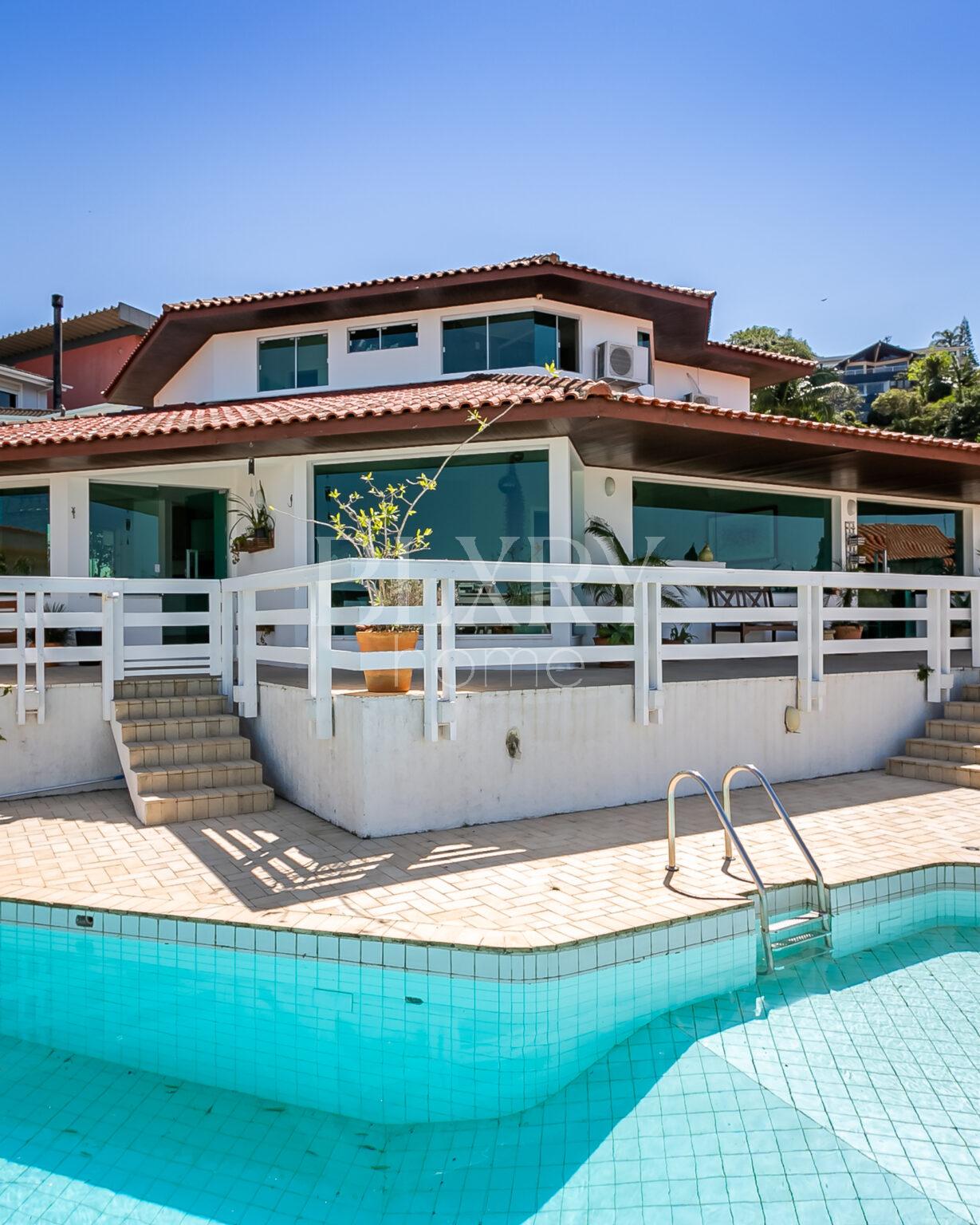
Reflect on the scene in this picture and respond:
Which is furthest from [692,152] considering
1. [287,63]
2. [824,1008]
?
[824,1008]

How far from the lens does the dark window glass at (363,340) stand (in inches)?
526

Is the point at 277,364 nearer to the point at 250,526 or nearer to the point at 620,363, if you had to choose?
the point at 250,526

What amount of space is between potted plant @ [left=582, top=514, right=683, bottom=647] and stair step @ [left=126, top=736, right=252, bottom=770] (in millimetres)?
4315

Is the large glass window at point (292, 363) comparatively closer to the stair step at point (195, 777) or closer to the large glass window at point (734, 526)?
the large glass window at point (734, 526)

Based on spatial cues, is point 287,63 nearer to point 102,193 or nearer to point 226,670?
point 102,193

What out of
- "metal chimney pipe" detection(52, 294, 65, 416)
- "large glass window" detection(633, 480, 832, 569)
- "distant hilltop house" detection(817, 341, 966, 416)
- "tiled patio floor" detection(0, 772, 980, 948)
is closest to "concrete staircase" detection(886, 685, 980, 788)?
"tiled patio floor" detection(0, 772, 980, 948)

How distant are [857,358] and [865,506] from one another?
6424 cm

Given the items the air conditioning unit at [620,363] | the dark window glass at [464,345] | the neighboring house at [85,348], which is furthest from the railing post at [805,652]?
the neighboring house at [85,348]

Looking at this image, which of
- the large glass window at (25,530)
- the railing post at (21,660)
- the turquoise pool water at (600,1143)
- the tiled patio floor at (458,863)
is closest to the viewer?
the turquoise pool water at (600,1143)

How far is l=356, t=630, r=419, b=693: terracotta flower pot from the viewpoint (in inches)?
258

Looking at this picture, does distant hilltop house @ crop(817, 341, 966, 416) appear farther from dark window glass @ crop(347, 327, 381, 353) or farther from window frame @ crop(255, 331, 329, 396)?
window frame @ crop(255, 331, 329, 396)

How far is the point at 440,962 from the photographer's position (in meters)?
4.18

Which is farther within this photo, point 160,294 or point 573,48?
point 160,294

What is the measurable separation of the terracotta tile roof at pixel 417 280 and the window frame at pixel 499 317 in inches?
28.1
